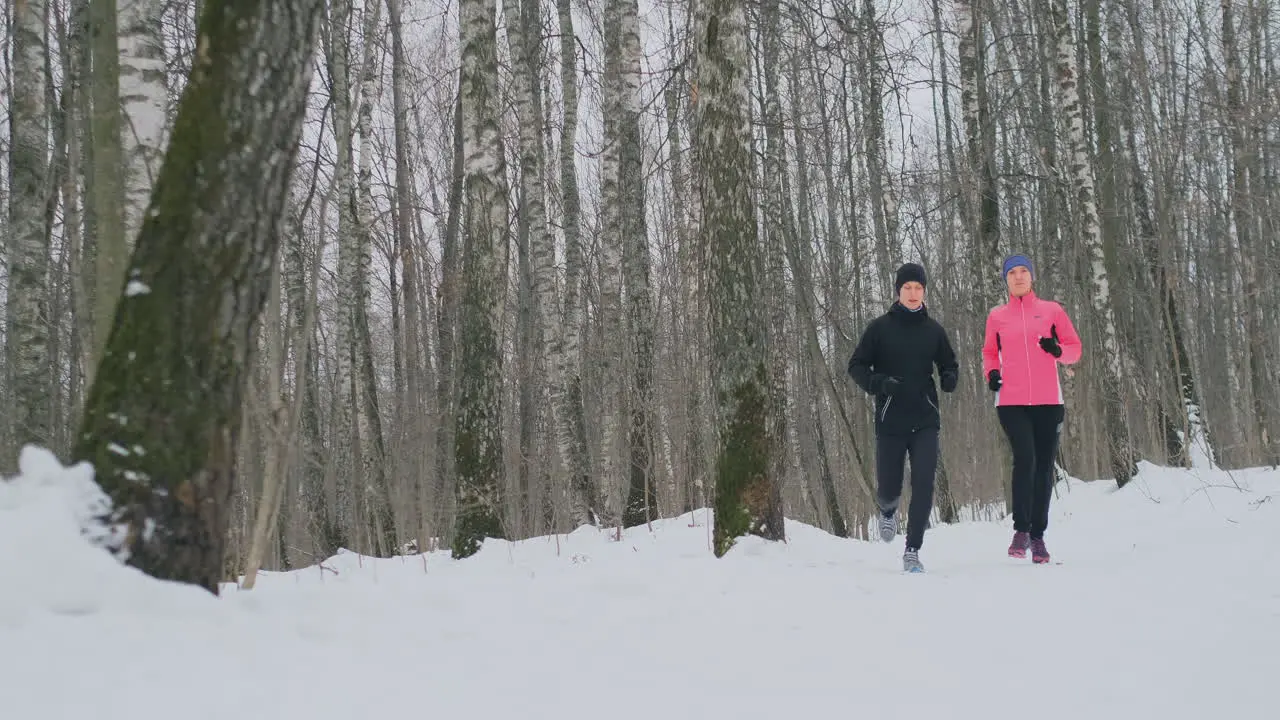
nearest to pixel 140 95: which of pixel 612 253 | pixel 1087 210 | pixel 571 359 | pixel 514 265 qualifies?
pixel 612 253

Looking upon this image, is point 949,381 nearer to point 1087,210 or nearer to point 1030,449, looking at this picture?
point 1030,449

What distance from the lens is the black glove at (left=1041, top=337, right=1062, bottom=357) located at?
20.7 ft

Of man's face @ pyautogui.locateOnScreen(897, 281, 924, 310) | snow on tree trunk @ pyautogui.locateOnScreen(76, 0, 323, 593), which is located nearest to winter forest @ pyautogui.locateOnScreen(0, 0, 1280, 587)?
snow on tree trunk @ pyautogui.locateOnScreen(76, 0, 323, 593)

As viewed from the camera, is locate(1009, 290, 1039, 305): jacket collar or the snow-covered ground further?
locate(1009, 290, 1039, 305): jacket collar

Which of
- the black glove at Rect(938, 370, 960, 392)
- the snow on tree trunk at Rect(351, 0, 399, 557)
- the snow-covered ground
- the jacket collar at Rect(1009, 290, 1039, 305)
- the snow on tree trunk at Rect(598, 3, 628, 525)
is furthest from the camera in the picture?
the snow on tree trunk at Rect(351, 0, 399, 557)

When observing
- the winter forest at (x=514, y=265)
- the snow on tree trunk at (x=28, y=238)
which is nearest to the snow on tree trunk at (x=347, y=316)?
the winter forest at (x=514, y=265)

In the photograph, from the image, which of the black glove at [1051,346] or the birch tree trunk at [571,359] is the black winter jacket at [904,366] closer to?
the black glove at [1051,346]

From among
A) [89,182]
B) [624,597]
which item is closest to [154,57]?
[89,182]

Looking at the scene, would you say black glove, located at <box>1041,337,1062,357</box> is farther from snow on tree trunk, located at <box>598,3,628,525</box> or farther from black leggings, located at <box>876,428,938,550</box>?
snow on tree trunk, located at <box>598,3,628,525</box>

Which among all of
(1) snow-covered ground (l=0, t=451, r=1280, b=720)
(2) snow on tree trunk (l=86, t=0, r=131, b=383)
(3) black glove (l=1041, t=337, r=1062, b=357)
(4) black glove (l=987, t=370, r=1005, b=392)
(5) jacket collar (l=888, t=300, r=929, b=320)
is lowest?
(1) snow-covered ground (l=0, t=451, r=1280, b=720)

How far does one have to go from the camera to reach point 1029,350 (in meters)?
6.37

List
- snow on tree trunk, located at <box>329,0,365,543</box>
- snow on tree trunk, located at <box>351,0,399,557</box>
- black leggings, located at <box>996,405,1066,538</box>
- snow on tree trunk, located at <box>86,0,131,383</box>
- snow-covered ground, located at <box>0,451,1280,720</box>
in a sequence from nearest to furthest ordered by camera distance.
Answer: snow-covered ground, located at <box>0,451,1280,720</box>
snow on tree trunk, located at <box>86,0,131,383</box>
black leggings, located at <box>996,405,1066,538</box>
snow on tree trunk, located at <box>351,0,399,557</box>
snow on tree trunk, located at <box>329,0,365,543</box>

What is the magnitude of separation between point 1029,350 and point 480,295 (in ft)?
14.7

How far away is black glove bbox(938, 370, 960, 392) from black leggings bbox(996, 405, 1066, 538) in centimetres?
49
